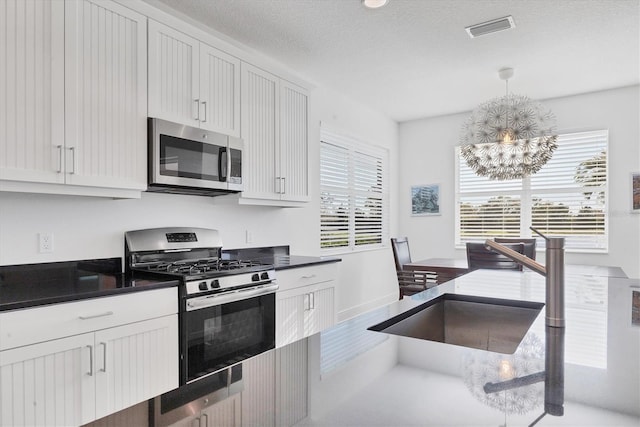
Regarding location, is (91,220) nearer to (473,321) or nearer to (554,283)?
(473,321)

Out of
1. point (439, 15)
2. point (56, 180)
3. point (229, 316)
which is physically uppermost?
point (439, 15)

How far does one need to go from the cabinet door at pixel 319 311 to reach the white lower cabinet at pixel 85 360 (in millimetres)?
1187

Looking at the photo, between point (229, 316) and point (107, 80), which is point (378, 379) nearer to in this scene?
point (229, 316)

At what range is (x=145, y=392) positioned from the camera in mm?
2020

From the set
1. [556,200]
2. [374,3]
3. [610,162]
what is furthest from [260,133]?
[610,162]

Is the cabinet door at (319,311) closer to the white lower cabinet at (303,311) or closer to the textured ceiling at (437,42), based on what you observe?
the white lower cabinet at (303,311)

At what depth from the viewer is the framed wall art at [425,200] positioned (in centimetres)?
586

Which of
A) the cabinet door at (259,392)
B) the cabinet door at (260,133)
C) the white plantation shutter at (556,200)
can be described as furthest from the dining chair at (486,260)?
the cabinet door at (259,392)

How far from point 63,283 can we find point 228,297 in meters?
0.87

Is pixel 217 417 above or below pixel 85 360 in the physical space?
above

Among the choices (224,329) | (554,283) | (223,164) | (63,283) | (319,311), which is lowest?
(319,311)

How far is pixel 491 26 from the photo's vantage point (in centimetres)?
307

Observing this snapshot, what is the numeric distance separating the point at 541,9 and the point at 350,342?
2951 millimetres

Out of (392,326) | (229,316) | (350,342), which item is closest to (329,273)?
(229,316)
